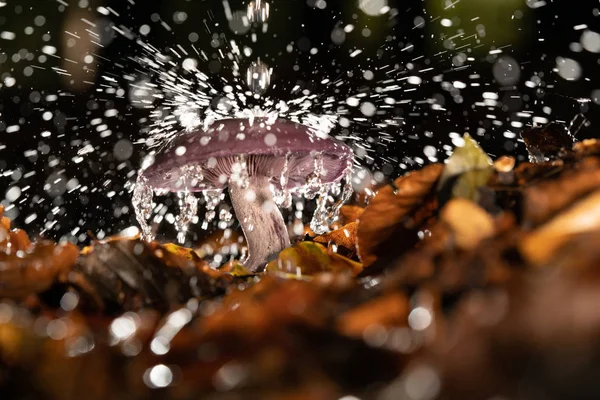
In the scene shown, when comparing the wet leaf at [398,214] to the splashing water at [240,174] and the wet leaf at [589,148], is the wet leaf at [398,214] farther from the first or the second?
the splashing water at [240,174]

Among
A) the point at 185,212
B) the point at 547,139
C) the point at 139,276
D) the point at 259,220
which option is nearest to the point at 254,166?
the point at 259,220

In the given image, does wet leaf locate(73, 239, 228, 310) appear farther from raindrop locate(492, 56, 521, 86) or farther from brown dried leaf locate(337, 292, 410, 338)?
raindrop locate(492, 56, 521, 86)

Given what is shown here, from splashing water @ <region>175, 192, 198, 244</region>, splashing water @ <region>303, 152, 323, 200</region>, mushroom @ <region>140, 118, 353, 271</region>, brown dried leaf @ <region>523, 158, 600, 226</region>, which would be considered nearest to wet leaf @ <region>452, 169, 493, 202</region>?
brown dried leaf @ <region>523, 158, 600, 226</region>

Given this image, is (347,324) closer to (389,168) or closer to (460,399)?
(460,399)

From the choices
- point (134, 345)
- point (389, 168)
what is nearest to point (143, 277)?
point (134, 345)

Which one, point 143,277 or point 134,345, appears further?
point 143,277

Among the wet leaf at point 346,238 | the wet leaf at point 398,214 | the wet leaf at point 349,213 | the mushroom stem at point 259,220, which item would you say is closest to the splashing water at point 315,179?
Answer: the mushroom stem at point 259,220
